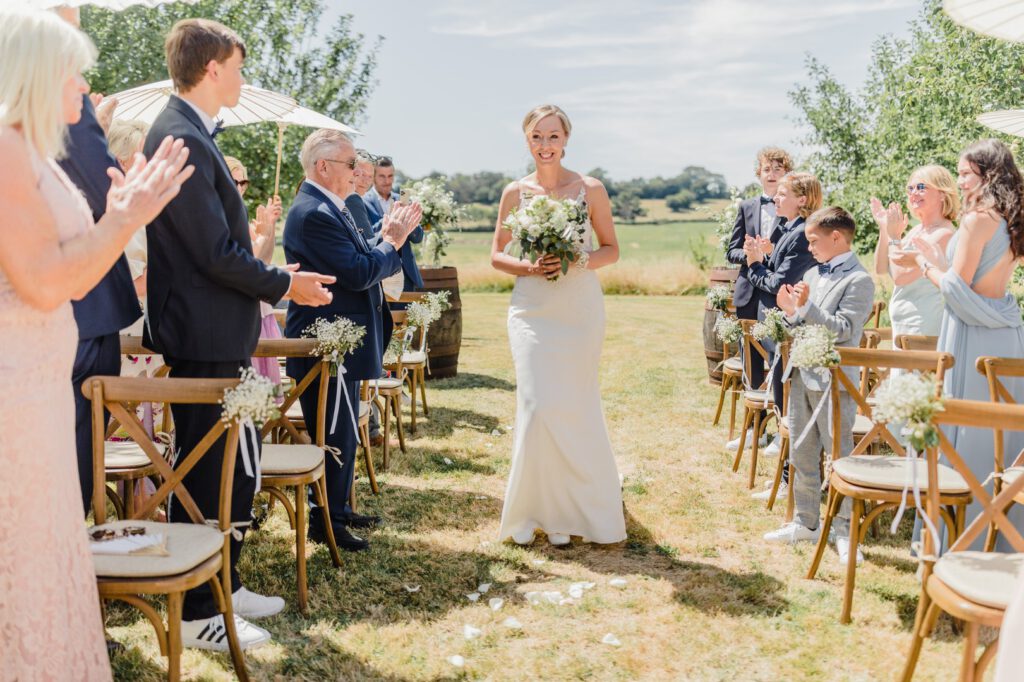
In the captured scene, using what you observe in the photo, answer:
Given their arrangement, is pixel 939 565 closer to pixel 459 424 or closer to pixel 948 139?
pixel 459 424

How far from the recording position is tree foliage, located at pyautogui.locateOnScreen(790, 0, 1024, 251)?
10586 mm

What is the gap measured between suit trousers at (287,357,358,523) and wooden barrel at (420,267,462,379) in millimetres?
4867

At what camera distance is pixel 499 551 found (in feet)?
16.6

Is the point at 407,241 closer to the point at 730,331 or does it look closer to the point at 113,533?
the point at 730,331

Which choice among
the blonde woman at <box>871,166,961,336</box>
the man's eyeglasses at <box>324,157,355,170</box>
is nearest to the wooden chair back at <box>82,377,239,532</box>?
the man's eyeglasses at <box>324,157,355,170</box>

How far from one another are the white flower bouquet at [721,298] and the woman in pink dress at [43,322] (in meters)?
7.00

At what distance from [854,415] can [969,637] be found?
263 cm

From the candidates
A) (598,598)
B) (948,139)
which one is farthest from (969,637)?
(948,139)

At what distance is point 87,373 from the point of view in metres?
3.57

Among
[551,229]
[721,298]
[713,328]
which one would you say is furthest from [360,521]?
[713,328]

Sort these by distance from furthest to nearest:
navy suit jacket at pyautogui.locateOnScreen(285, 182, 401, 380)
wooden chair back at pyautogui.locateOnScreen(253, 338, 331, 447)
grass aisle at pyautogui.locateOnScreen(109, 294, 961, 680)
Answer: navy suit jacket at pyautogui.locateOnScreen(285, 182, 401, 380), wooden chair back at pyautogui.locateOnScreen(253, 338, 331, 447), grass aisle at pyautogui.locateOnScreen(109, 294, 961, 680)

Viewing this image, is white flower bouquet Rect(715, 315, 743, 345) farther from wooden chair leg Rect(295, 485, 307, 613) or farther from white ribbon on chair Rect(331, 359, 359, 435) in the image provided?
wooden chair leg Rect(295, 485, 307, 613)

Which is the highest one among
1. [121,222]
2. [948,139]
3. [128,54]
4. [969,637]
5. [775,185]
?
[128,54]

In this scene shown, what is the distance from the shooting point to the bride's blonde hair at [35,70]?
2.46 metres
